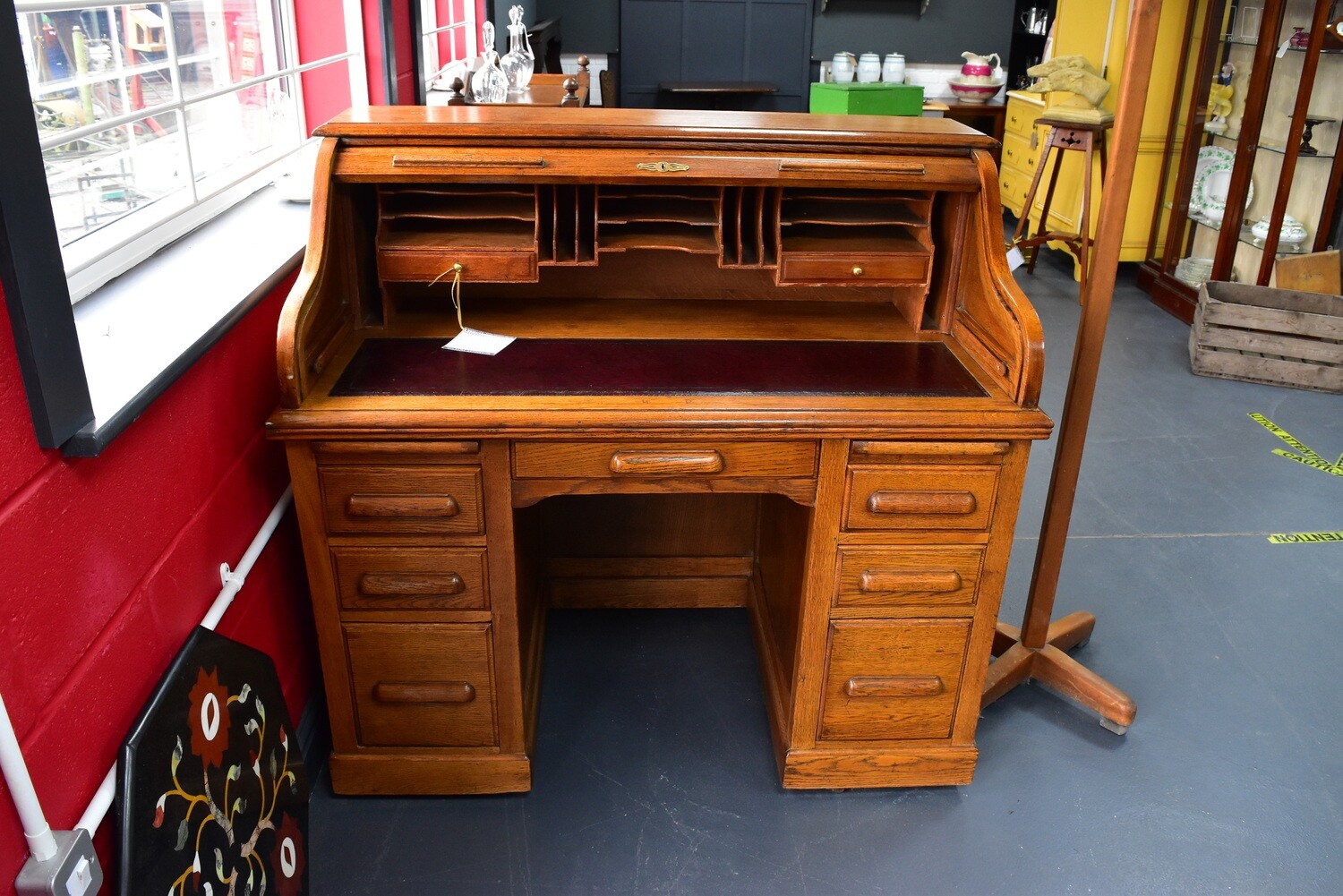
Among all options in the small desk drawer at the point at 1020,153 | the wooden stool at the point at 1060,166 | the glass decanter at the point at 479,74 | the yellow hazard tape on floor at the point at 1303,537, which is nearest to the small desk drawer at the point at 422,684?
the glass decanter at the point at 479,74

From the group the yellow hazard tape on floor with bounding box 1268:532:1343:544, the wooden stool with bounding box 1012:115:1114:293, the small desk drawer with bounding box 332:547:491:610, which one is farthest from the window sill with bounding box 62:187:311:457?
the wooden stool with bounding box 1012:115:1114:293

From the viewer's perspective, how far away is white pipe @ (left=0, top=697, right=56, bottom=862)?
101 centimetres

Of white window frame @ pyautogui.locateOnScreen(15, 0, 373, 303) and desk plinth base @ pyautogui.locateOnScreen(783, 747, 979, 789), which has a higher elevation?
white window frame @ pyautogui.locateOnScreen(15, 0, 373, 303)

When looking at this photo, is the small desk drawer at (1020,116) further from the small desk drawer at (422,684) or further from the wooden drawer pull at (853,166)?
the small desk drawer at (422,684)

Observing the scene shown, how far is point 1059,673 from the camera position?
7.51 feet

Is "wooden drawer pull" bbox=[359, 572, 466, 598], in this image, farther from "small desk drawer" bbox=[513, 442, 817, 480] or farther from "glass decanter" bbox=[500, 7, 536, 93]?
"glass decanter" bbox=[500, 7, 536, 93]

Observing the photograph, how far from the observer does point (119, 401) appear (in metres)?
1.27

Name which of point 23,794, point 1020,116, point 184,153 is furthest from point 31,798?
point 1020,116

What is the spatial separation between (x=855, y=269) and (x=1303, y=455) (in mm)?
2407

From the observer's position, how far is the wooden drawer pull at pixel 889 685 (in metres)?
1.94

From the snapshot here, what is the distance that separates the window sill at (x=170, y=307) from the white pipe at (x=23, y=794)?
32cm

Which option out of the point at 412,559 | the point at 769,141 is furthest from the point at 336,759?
the point at 769,141

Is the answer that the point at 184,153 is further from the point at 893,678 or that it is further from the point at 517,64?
the point at 517,64

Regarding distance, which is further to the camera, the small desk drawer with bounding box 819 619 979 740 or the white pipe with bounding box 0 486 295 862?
the small desk drawer with bounding box 819 619 979 740
